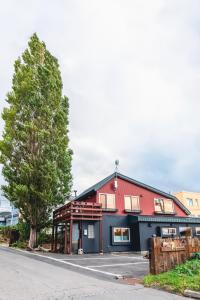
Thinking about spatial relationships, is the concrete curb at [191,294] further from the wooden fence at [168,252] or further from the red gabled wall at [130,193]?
the red gabled wall at [130,193]

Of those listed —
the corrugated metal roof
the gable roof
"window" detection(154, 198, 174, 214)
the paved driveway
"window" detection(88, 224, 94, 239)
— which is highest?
the gable roof

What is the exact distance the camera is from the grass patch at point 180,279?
7.44 meters

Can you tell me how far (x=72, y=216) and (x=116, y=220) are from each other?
16.1 feet

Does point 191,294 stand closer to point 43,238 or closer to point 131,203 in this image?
point 131,203

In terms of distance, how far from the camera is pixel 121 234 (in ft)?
76.0

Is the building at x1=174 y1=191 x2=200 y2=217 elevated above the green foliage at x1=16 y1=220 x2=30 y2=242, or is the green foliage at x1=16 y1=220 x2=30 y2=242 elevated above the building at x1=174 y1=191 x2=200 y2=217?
the building at x1=174 y1=191 x2=200 y2=217

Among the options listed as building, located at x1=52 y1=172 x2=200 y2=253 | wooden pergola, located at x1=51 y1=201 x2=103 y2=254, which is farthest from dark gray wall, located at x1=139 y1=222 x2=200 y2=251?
wooden pergola, located at x1=51 y1=201 x2=103 y2=254

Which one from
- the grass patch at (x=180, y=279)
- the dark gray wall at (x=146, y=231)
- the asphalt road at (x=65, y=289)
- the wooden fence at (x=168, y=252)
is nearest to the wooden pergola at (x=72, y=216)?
the dark gray wall at (x=146, y=231)

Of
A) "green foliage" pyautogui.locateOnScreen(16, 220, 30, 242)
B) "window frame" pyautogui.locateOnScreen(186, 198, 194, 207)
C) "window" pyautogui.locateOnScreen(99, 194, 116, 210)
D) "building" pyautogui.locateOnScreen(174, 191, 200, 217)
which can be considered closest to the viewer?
"green foliage" pyautogui.locateOnScreen(16, 220, 30, 242)

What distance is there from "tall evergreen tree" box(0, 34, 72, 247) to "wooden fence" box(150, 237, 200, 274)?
42.2ft

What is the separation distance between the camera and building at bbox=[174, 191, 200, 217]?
52.0m

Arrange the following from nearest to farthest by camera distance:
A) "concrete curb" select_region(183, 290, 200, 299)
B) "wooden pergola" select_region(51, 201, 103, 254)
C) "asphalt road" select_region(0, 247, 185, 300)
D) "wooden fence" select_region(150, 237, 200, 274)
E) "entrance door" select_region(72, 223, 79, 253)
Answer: "asphalt road" select_region(0, 247, 185, 300)
"concrete curb" select_region(183, 290, 200, 299)
"wooden fence" select_region(150, 237, 200, 274)
"wooden pergola" select_region(51, 201, 103, 254)
"entrance door" select_region(72, 223, 79, 253)

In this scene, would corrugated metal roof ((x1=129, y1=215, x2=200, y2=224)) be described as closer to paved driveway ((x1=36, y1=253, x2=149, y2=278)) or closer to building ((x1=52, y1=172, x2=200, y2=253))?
building ((x1=52, y1=172, x2=200, y2=253))

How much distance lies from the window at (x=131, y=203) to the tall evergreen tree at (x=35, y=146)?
6.00 metres
